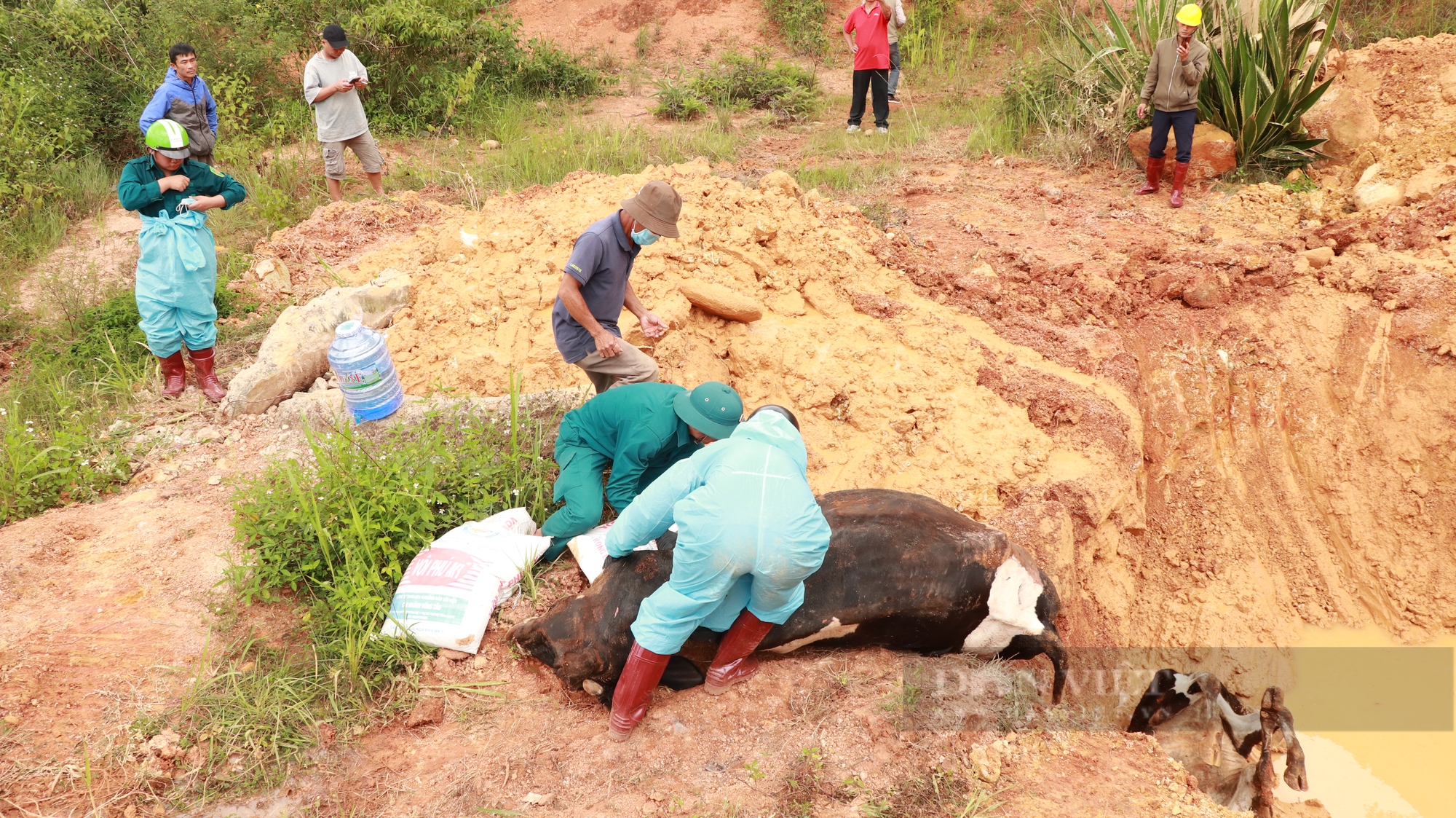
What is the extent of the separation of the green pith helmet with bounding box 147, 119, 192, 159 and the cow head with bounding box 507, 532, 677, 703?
2.83 m

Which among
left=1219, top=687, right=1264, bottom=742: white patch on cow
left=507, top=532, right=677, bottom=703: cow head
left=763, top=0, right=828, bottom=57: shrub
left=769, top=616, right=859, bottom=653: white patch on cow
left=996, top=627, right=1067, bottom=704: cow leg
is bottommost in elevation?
left=1219, top=687, right=1264, bottom=742: white patch on cow

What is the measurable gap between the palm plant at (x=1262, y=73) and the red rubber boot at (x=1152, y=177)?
0.66 meters

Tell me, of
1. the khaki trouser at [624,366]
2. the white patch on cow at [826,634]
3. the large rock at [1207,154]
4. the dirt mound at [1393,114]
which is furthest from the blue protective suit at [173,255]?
the dirt mound at [1393,114]

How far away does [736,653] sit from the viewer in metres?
3.10

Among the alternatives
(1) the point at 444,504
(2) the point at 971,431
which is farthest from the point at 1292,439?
(1) the point at 444,504

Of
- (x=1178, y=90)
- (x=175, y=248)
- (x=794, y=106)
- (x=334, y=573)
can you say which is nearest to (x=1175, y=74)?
(x=1178, y=90)

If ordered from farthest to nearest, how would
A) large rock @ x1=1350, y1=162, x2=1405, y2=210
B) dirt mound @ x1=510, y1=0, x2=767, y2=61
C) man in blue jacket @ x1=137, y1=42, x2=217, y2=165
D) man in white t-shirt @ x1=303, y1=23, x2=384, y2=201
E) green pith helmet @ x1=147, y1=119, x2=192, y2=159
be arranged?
dirt mound @ x1=510, y1=0, x2=767, y2=61, man in white t-shirt @ x1=303, y1=23, x2=384, y2=201, large rock @ x1=1350, y1=162, x2=1405, y2=210, man in blue jacket @ x1=137, y1=42, x2=217, y2=165, green pith helmet @ x1=147, y1=119, x2=192, y2=159

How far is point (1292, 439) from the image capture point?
4.94 m

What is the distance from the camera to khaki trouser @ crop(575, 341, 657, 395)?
13.1 ft

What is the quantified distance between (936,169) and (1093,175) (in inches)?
49.8

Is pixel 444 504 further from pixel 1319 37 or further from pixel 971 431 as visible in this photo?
pixel 1319 37

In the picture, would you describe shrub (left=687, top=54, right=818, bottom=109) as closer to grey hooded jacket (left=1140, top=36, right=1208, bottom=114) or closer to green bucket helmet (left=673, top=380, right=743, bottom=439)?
grey hooded jacket (left=1140, top=36, right=1208, bottom=114)

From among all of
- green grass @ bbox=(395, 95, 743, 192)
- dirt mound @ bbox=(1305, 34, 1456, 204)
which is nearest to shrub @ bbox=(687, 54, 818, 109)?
green grass @ bbox=(395, 95, 743, 192)

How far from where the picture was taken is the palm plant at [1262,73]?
243 inches
